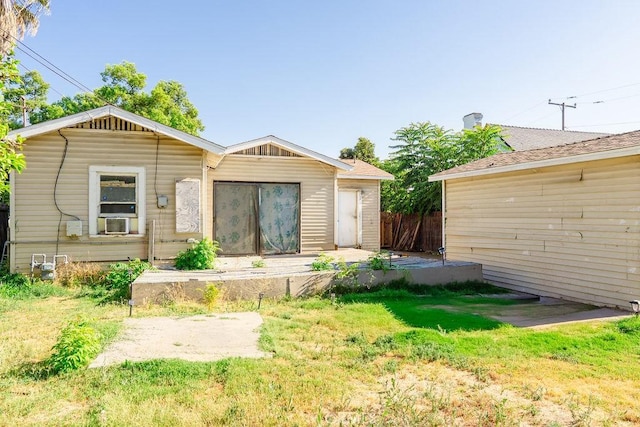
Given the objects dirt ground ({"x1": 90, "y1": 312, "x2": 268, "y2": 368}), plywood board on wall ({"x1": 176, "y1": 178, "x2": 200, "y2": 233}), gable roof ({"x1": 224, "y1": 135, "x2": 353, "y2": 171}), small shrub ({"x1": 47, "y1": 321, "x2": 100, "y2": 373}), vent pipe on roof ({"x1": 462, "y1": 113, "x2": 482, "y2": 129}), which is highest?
vent pipe on roof ({"x1": 462, "y1": 113, "x2": 482, "y2": 129})

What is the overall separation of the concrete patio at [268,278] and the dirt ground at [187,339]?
948 mm

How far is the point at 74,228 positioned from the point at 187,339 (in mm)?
5041

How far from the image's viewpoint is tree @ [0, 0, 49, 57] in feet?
36.1

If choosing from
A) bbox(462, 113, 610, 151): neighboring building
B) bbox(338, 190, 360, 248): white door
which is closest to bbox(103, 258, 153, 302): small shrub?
bbox(338, 190, 360, 248): white door

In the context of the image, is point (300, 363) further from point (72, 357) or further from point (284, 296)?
point (284, 296)

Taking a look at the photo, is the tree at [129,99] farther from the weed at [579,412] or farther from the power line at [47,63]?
the weed at [579,412]

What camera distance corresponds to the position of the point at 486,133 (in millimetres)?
16219

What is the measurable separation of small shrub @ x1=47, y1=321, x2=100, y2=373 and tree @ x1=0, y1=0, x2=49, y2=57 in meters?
10.4

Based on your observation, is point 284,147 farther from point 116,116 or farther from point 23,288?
point 23,288

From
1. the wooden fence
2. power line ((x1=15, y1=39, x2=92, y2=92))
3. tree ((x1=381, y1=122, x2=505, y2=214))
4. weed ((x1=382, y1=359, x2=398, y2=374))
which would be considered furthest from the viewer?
the wooden fence

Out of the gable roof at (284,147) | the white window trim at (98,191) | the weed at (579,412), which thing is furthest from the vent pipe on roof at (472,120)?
A: the weed at (579,412)

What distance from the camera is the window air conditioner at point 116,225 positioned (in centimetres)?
852

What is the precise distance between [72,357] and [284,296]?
12.8 feet

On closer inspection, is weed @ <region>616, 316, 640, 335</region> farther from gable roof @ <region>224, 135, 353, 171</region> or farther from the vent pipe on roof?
the vent pipe on roof
